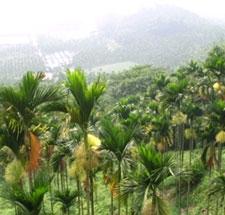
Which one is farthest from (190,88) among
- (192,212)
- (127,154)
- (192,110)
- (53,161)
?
(127,154)

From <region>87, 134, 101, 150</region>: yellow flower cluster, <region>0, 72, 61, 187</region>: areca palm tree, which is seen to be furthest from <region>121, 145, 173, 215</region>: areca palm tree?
<region>0, 72, 61, 187</region>: areca palm tree

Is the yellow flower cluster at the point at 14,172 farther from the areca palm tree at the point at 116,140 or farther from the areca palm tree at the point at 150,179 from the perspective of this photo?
the areca palm tree at the point at 150,179

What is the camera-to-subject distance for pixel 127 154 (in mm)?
14297

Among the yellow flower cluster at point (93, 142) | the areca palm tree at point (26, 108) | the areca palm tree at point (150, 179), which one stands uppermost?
the areca palm tree at point (26, 108)

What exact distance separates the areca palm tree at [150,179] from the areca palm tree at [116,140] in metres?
1.13

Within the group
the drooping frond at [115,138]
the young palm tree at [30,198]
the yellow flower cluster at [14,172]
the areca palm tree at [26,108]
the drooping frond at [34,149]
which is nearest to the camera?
the young palm tree at [30,198]

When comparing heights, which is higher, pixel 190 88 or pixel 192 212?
pixel 190 88

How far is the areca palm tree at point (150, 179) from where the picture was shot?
1184 cm

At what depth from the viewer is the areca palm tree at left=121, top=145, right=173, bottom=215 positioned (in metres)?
11.8

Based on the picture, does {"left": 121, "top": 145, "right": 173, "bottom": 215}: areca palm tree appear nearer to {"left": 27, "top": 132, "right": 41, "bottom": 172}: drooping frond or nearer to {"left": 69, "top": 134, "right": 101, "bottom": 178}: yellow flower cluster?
{"left": 69, "top": 134, "right": 101, "bottom": 178}: yellow flower cluster

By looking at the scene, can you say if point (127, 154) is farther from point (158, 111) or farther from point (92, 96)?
point (158, 111)

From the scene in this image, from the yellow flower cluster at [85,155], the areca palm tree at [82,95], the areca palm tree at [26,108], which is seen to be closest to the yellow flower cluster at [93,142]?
the yellow flower cluster at [85,155]

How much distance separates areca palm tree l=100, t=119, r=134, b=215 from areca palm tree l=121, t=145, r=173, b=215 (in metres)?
1.13

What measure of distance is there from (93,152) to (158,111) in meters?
24.2
